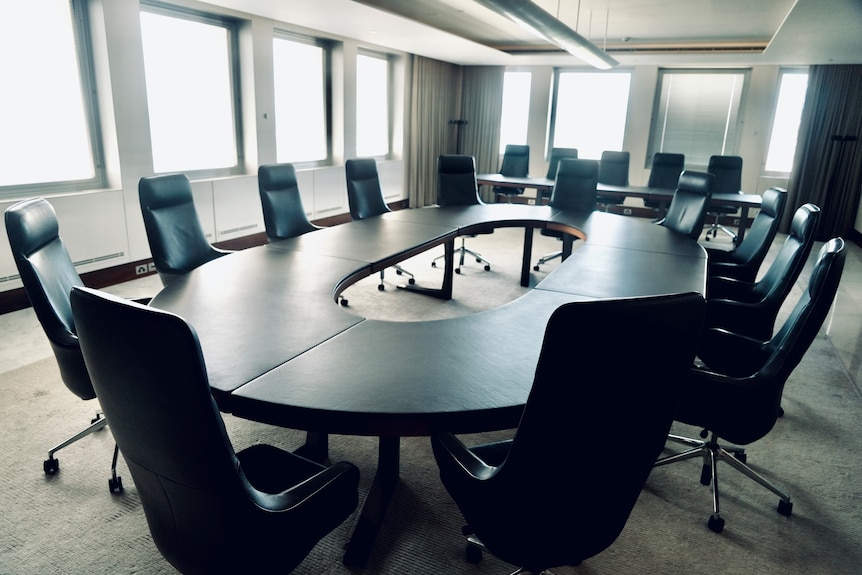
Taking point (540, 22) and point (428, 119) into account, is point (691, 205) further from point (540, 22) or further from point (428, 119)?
point (428, 119)

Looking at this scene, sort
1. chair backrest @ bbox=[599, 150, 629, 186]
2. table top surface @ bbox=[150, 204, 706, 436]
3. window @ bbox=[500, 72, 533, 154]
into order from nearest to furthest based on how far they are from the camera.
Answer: table top surface @ bbox=[150, 204, 706, 436] < chair backrest @ bbox=[599, 150, 629, 186] < window @ bbox=[500, 72, 533, 154]

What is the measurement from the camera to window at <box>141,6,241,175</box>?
5.18m

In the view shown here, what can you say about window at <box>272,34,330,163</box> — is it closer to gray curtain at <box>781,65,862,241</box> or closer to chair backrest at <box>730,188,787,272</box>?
chair backrest at <box>730,188,787,272</box>

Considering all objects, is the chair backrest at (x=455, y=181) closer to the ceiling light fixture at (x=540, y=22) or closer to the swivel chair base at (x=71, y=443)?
the ceiling light fixture at (x=540, y=22)

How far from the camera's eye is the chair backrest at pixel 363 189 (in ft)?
15.2

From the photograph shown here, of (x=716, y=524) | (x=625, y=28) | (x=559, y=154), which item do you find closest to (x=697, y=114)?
(x=625, y=28)

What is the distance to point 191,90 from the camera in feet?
18.4

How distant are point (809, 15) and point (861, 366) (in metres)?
2.94

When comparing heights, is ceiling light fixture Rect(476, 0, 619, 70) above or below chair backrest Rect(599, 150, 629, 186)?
above

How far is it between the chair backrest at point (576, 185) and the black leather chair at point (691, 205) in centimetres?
72

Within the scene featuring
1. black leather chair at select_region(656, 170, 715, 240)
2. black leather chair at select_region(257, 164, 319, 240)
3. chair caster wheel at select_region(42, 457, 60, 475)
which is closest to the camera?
chair caster wheel at select_region(42, 457, 60, 475)

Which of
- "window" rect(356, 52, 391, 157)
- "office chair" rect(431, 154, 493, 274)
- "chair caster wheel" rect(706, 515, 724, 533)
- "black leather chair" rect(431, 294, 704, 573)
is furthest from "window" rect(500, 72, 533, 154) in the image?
"black leather chair" rect(431, 294, 704, 573)

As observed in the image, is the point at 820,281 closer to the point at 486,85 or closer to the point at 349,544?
the point at 349,544

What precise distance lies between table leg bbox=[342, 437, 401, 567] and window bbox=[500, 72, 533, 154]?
8.48 metres
